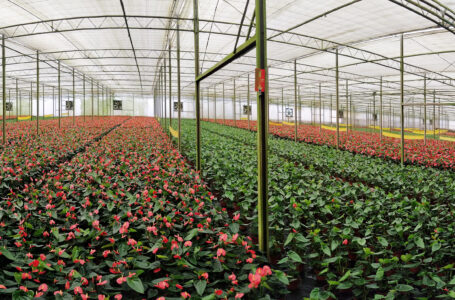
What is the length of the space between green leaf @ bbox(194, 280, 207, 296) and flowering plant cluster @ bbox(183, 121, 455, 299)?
78 centimetres

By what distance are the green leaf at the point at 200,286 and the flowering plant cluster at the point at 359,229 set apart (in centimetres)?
78

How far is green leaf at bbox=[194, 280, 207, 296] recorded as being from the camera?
6.76 ft

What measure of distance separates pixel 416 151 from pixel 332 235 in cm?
931

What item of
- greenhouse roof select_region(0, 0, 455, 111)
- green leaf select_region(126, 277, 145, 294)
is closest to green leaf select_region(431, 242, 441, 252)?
green leaf select_region(126, 277, 145, 294)

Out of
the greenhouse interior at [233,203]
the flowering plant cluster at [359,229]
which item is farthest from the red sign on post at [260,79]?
the flowering plant cluster at [359,229]

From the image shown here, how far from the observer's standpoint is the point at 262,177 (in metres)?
2.71

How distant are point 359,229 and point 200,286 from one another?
250cm

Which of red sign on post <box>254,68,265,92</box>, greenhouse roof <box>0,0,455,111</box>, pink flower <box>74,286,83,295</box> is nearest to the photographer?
pink flower <box>74,286,83,295</box>

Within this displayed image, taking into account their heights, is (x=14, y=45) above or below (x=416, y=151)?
above

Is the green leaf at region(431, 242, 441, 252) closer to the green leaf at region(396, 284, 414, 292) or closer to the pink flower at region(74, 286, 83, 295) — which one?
the green leaf at region(396, 284, 414, 292)

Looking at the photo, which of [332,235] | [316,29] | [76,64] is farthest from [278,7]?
[76,64]

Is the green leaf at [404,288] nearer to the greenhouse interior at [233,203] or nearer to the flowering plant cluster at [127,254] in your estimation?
the greenhouse interior at [233,203]

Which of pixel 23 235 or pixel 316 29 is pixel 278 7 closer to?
pixel 316 29

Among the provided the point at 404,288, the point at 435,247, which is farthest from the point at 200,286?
the point at 435,247
